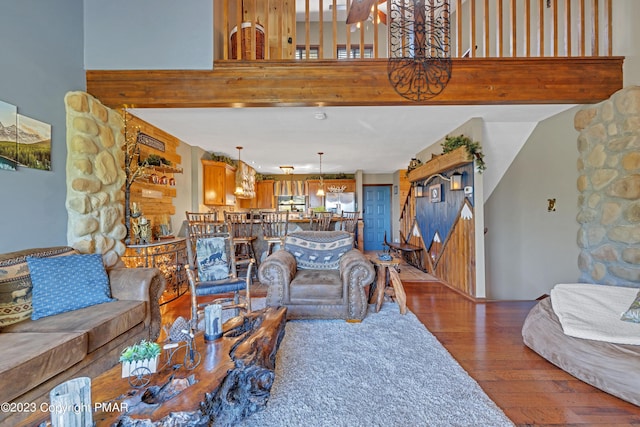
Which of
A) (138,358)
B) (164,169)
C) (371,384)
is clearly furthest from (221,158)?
(371,384)

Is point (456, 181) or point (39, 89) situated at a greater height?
point (39, 89)

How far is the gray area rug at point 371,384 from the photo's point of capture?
156 centimetres

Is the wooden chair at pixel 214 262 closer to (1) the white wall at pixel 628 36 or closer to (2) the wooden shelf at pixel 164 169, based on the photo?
(2) the wooden shelf at pixel 164 169

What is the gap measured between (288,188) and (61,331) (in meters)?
6.98

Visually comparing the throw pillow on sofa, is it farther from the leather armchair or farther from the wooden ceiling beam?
the wooden ceiling beam

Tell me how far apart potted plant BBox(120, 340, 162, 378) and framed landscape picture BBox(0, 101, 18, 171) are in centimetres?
207

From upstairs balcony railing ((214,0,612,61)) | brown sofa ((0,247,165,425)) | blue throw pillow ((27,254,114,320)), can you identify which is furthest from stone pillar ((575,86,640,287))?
Answer: blue throw pillow ((27,254,114,320))

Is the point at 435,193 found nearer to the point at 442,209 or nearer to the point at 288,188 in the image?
the point at 442,209

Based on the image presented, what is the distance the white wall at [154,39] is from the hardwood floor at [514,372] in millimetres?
3706

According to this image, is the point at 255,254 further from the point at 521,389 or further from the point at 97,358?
the point at 521,389

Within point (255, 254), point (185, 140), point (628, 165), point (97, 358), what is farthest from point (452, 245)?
point (185, 140)

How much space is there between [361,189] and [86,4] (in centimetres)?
672

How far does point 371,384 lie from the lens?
1.86 meters

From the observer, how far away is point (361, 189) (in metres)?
8.31
